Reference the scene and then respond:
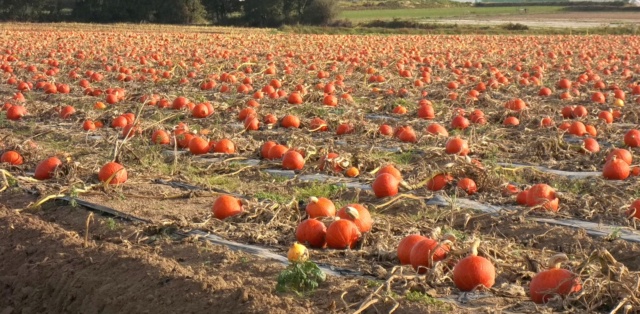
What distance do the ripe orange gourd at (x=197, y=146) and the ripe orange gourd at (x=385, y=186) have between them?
113 inches

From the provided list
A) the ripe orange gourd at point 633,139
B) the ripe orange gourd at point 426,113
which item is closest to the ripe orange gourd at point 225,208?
the ripe orange gourd at point 633,139

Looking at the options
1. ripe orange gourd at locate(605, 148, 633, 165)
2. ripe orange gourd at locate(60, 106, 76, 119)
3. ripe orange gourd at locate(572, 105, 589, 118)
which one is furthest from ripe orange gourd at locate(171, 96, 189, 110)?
ripe orange gourd at locate(605, 148, 633, 165)

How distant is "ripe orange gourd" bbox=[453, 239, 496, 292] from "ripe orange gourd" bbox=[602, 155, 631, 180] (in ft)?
12.0

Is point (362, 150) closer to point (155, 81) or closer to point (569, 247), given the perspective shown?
point (569, 247)

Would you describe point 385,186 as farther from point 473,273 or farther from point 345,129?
point 345,129

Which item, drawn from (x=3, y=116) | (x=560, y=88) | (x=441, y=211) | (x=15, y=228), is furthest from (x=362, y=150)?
(x=560, y=88)

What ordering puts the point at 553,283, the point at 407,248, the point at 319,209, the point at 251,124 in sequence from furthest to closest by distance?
the point at 251,124
the point at 319,209
the point at 407,248
the point at 553,283

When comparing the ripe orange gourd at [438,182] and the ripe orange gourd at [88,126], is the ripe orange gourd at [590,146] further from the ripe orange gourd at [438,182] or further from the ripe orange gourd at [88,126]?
the ripe orange gourd at [88,126]

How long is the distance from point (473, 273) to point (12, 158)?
19.2ft

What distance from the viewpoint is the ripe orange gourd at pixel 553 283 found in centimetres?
478

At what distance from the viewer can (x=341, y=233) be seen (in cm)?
607

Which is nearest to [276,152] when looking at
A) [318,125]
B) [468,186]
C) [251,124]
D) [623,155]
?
[318,125]

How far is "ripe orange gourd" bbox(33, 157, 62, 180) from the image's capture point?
27.9 feet

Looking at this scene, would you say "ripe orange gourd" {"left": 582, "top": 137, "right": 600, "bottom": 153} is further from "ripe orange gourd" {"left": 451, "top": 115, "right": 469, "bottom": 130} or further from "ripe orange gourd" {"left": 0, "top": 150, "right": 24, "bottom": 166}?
"ripe orange gourd" {"left": 0, "top": 150, "right": 24, "bottom": 166}
